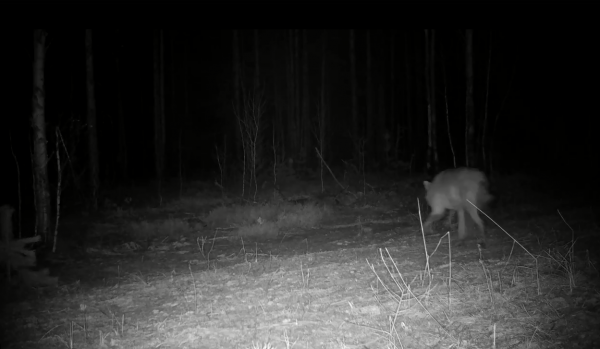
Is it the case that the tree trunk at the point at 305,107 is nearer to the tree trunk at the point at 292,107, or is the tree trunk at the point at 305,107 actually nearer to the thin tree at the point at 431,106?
the tree trunk at the point at 292,107

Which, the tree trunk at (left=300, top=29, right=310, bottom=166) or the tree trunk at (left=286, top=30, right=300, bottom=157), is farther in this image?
the tree trunk at (left=286, top=30, right=300, bottom=157)

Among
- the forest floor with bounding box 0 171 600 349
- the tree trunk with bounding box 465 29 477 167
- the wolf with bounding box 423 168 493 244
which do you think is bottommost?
the forest floor with bounding box 0 171 600 349

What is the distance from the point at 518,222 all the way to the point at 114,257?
9023 millimetres

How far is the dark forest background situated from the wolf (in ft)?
32.9

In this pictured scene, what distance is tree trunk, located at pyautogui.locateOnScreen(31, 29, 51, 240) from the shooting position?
9.49m

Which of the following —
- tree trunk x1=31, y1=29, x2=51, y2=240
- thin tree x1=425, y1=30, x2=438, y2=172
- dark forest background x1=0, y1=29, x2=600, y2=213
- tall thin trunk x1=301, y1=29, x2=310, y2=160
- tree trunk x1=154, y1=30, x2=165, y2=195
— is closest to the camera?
tree trunk x1=31, y1=29, x2=51, y2=240

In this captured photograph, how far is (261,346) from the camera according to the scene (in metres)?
4.09

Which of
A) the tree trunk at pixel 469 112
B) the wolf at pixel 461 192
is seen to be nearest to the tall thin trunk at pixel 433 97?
the tree trunk at pixel 469 112

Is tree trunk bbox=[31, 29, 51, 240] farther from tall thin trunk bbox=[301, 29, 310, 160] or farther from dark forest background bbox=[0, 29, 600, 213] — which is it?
tall thin trunk bbox=[301, 29, 310, 160]

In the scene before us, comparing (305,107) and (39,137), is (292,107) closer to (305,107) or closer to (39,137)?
(305,107)

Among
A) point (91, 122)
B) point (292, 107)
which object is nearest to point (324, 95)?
point (292, 107)

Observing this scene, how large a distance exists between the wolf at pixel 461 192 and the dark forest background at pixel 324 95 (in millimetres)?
10030

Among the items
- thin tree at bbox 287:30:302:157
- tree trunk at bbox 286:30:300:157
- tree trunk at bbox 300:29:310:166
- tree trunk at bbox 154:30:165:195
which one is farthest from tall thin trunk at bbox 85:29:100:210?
thin tree at bbox 287:30:302:157

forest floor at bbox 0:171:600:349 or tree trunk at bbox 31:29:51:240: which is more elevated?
tree trunk at bbox 31:29:51:240
